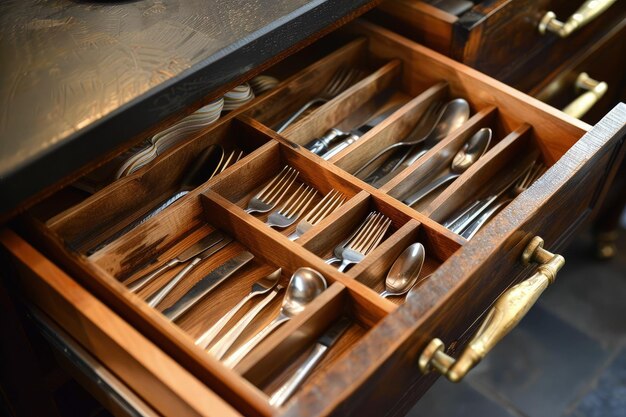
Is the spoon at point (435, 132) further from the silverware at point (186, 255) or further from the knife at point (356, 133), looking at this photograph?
the silverware at point (186, 255)

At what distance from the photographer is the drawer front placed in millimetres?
566

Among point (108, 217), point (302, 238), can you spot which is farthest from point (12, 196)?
point (302, 238)

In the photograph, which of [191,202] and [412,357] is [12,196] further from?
[412,357]

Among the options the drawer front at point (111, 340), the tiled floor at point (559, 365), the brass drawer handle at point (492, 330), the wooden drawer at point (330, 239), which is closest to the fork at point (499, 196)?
the wooden drawer at point (330, 239)

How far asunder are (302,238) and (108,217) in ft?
0.72

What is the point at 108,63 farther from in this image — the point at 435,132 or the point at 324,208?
the point at 435,132

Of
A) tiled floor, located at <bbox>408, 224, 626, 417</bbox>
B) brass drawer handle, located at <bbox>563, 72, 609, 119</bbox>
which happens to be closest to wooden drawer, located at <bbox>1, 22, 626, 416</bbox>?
brass drawer handle, located at <bbox>563, 72, 609, 119</bbox>

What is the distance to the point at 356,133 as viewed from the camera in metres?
0.96

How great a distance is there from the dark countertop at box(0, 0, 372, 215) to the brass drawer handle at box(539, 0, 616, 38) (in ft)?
1.23

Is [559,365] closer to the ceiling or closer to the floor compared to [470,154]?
closer to the floor

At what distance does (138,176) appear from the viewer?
2.57 ft

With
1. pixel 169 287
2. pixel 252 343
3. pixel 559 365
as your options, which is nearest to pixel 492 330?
pixel 252 343

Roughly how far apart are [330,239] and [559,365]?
95 cm

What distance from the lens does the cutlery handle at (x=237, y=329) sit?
688 millimetres
